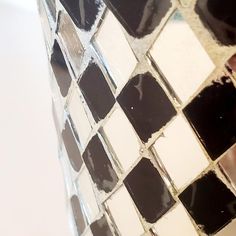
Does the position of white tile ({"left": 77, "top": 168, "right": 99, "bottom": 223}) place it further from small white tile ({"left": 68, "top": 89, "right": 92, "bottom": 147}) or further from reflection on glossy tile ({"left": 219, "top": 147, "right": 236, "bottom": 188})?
reflection on glossy tile ({"left": 219, "top": 147, "right": 236, "bottom": 188})

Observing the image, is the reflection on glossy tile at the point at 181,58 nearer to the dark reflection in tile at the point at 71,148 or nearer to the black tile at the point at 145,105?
the black tile at the point at 145,105

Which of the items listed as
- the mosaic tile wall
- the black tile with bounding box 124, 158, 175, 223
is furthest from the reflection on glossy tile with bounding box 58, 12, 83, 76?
the black tile with bounding box 124, 158, 175, 223

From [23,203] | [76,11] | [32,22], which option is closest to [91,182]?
[76,11]

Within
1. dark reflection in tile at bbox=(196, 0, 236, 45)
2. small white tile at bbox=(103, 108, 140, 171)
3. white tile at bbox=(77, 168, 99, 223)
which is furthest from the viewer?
white tile at bbox=(77, 168, 99, 223)

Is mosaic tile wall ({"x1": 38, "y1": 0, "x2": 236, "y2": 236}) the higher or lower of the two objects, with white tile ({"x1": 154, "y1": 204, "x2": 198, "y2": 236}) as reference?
higher

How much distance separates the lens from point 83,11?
14.0 inches

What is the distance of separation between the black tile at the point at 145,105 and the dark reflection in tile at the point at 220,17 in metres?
0.06

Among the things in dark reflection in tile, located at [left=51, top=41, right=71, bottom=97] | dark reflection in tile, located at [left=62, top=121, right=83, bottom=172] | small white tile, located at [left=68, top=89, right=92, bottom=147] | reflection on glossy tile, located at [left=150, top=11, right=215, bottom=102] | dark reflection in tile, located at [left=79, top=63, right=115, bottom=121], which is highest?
reflection on glossy tile, located at [left=150, top=11, right=215, bottom=102]

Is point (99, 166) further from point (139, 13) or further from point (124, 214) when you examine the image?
point (139, 13)

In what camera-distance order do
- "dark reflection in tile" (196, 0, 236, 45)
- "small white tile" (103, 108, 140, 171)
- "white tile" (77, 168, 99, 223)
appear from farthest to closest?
"white tile" (77, 168, 99, 223) → "small white tile" (103, 108, 140, 171) → "dark reflection in tile" (196, 0, 236, 45)

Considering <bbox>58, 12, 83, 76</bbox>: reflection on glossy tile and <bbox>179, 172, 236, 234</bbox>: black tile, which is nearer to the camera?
<bbox>179, 172, 236, 234</bbox>: black tile

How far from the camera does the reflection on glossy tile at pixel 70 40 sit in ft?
A: 1.28

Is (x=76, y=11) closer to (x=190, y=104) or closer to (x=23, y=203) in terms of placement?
(x=190, y=104)

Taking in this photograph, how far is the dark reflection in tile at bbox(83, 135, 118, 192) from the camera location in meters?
0.40
